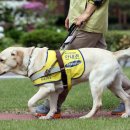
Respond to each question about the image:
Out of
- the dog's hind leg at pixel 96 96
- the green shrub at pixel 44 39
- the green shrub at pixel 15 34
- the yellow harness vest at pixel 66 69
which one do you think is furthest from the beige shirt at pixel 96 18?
the green shrub at pixel 15 34

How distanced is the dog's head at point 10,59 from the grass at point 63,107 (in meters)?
0.88

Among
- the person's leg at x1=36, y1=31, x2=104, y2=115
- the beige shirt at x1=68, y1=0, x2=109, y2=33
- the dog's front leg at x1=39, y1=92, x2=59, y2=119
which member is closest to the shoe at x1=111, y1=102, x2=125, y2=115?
the person's leg at x1=36, y1=31, x2=104, y2=115

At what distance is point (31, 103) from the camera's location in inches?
318

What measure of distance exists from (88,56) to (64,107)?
1.69m

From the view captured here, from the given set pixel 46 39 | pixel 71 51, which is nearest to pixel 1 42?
pixel 46 39

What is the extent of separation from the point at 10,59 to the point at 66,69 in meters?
0.83

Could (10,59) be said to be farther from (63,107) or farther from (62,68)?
(63,107)

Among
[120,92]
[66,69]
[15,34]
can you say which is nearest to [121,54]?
[120,92]

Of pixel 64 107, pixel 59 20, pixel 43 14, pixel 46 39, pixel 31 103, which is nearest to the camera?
pixel 31 103

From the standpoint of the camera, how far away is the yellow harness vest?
8117mm

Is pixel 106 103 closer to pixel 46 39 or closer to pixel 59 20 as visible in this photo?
pixel 46 39

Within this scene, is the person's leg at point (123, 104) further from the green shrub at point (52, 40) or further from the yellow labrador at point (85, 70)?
the green shrub at point (52, 40)

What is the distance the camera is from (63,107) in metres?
9.62

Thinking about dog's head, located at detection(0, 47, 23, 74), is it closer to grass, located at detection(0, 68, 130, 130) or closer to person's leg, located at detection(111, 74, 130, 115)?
grass, located at detection(0, 68, 130, 130)
